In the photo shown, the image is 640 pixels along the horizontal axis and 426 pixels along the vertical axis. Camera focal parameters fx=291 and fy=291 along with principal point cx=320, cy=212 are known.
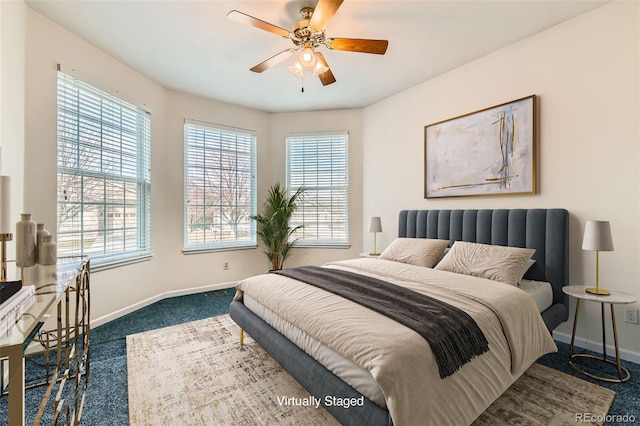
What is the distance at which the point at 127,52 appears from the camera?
3.01 m

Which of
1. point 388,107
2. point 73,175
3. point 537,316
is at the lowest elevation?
point 537,316

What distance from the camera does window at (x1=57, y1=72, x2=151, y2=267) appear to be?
274 cm

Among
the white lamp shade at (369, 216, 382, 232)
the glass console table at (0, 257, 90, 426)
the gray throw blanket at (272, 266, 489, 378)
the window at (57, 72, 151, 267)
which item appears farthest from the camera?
the white lamp shade at (369, 216, 382, 232)

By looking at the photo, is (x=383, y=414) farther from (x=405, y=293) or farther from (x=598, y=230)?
(x=598, y=230)

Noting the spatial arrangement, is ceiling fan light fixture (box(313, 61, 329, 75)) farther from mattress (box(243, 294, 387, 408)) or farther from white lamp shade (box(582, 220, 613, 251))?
white lamp shade (box(582, 220, 613, 251))

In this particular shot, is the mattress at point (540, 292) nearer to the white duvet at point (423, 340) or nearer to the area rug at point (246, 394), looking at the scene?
the white duvet at point (423, 340)

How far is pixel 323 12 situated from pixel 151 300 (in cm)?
372

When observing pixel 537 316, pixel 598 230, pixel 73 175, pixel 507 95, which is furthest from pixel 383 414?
pixel 73 175

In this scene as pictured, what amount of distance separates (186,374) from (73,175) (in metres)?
2.19

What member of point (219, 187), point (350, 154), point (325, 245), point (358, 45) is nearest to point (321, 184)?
point (350, 154)

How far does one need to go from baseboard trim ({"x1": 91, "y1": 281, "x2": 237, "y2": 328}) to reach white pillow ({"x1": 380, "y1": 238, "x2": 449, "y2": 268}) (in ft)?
8.43

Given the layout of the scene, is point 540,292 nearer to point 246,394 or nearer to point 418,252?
point 418,252

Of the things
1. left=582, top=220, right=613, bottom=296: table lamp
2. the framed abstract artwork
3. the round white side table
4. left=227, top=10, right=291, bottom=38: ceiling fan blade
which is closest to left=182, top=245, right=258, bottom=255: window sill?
the framed abstract artwork

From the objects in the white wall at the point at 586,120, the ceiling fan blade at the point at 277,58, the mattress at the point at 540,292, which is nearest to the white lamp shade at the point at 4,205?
the ceiling fan blade at the point at 277,58
